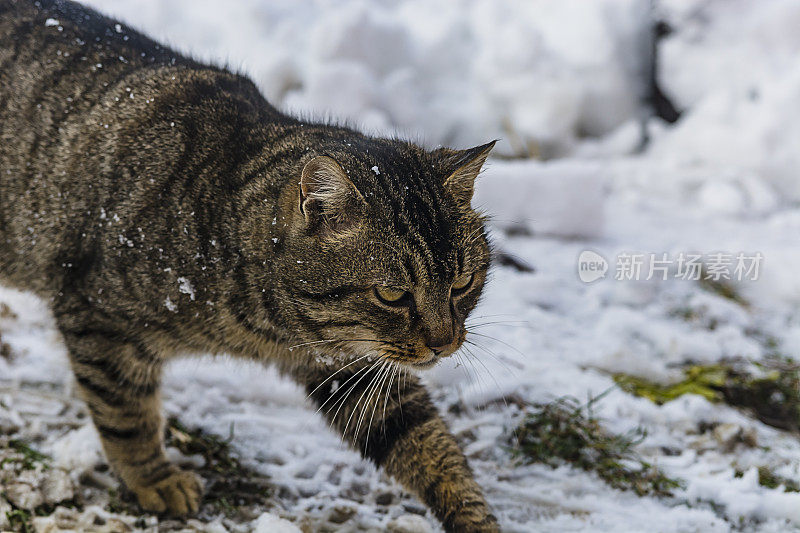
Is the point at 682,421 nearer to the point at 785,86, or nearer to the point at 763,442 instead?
the point at 763,442

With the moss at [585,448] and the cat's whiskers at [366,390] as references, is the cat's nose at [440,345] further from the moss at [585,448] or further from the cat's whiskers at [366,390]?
the moss at [585,448]

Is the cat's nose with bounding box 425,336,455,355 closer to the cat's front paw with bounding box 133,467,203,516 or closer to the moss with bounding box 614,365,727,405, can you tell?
the cat's front paw with bounding box 133,467,203,516

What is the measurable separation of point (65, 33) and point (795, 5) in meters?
4.58

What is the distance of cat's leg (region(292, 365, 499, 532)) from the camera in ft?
6.59

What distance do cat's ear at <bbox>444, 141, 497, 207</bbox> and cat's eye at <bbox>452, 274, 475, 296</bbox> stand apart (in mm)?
205

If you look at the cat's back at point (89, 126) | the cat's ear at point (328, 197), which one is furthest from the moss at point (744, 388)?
the cat's back at point (89, 126)

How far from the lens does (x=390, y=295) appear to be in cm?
176

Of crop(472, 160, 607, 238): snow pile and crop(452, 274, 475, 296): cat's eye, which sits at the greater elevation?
crop(472, 160, 607, 238): snow pile

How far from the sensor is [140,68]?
2305mm

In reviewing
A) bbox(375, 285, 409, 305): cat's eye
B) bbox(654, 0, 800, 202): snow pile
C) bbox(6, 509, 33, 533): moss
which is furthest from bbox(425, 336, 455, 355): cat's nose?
bbox(654, 0, 800, 202): snow pile
